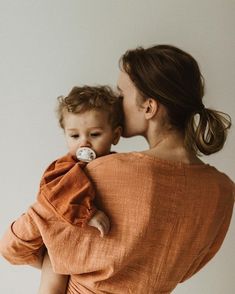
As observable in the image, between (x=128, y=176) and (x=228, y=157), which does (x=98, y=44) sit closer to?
(x=228, y=157)

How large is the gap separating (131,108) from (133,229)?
29 centimetres

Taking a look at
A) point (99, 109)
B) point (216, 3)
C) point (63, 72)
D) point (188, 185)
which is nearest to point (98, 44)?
point (63, 72)

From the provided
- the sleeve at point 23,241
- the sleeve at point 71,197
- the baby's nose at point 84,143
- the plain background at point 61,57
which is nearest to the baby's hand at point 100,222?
the sleeve at point 71,197

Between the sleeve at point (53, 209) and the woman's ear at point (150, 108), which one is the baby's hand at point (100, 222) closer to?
the sleeve at point (53, 209)

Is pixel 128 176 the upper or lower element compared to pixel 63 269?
upper

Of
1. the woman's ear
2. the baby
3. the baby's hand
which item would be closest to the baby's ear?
the baby

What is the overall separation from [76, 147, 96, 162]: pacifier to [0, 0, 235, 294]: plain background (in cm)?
59

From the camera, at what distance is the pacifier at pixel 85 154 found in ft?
3.82

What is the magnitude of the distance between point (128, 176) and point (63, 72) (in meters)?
0.84

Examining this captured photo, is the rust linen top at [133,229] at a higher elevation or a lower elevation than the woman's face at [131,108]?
lower

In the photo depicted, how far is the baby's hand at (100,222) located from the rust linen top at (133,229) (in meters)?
0.03

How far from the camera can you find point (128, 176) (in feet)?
3.22

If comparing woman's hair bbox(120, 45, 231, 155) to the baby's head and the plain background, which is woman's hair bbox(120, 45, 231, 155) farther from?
the plain background

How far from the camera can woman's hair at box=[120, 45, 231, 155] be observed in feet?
3.51
